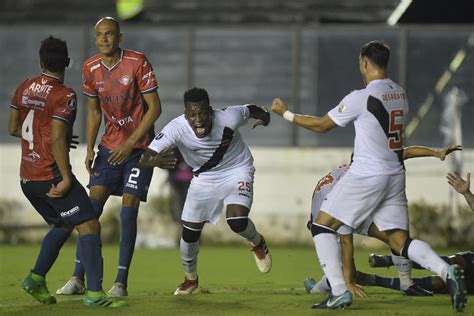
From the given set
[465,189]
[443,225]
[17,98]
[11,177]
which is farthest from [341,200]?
[11,177]

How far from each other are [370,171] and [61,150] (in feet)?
7.76

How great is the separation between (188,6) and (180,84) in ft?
7.30

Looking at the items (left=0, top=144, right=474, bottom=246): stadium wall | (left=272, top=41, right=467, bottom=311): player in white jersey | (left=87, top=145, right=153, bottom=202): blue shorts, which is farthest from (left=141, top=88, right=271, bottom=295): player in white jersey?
(left=0, top=144, right=474, bottom=246): stadium wall

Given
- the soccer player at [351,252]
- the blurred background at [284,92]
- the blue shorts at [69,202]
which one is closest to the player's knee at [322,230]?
the soccer player at [351,252]

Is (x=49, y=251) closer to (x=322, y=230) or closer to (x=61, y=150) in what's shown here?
(x=61, y=150)

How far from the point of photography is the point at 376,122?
971cm

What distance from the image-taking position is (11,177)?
2041cm

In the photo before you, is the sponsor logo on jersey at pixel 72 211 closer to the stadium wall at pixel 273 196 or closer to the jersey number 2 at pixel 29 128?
the jersey number 2 at pixel 29 128

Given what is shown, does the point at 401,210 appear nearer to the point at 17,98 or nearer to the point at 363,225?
the point at 363,225

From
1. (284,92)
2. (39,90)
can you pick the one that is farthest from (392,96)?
(284,92)

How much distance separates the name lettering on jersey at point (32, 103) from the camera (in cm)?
1002

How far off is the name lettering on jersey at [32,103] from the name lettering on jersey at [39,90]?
5cm

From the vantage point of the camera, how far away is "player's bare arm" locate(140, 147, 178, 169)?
10438 mm

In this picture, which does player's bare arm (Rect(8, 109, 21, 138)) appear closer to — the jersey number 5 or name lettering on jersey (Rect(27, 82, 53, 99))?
name lettering on jersey (Rect(27, 82, 53, 99))
